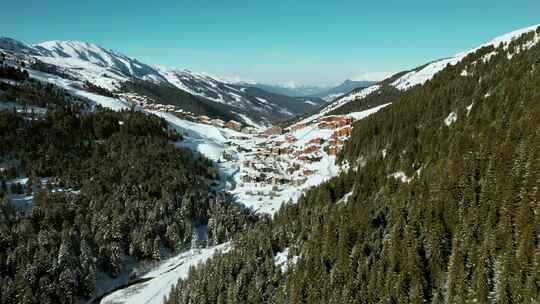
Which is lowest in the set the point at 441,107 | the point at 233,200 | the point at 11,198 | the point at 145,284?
the point at 145,284

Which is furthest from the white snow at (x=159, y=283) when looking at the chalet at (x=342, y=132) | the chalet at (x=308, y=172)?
the chalet at (x=342, y=132)

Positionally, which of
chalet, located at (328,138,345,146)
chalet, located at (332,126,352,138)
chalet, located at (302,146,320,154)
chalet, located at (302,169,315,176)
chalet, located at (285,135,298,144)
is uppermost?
chalet, located at (332,126,352,138)

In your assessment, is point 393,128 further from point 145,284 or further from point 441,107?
point 145,284

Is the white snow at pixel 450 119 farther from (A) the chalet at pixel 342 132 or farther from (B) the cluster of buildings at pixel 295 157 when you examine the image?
(A) the chalet at pixel 342 132

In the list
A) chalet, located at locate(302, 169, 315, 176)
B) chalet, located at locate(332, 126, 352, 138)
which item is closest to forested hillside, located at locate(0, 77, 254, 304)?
chalet, located at locate(302, 169, 315, 176)

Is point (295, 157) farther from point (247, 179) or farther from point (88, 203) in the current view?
point (88, 203)

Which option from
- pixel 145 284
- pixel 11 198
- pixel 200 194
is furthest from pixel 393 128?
pixel 11 198

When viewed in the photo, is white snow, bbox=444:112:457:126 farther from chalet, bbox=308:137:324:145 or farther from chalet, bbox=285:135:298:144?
chalet, bbox=285:135:298:144

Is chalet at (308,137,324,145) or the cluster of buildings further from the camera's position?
chalet at (308,137,324,145)
